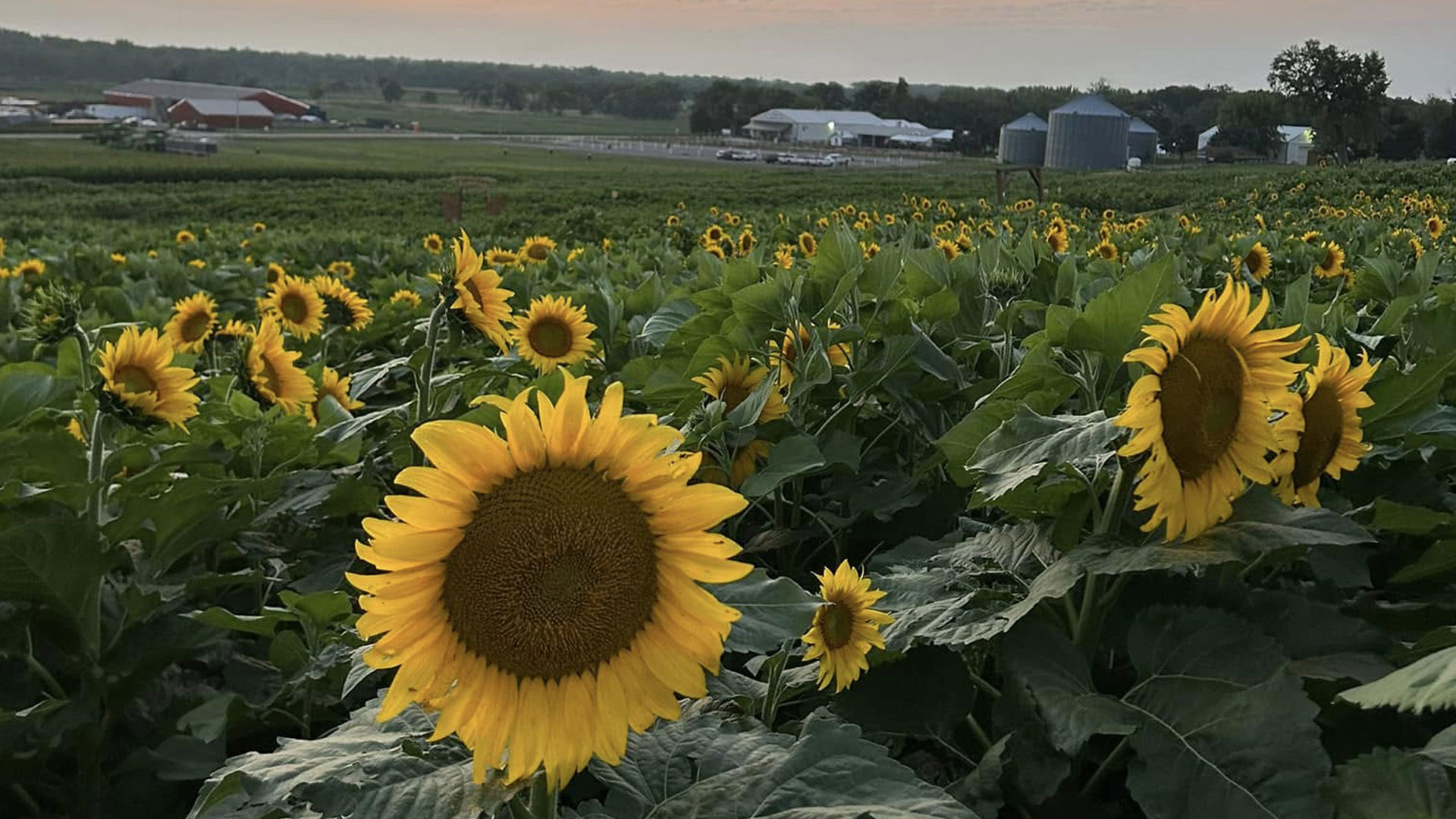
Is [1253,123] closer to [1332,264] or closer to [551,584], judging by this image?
[1332,264]

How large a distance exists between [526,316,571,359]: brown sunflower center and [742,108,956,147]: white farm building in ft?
378

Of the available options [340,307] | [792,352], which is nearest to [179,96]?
[340,307]

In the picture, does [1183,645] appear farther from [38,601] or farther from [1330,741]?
[38,601]

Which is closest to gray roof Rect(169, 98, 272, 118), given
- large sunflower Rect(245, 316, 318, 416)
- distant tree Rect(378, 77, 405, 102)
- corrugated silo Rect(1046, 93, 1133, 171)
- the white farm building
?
distant tree Rect(378, 77, 405, 102)

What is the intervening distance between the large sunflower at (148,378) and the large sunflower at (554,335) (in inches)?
32.2

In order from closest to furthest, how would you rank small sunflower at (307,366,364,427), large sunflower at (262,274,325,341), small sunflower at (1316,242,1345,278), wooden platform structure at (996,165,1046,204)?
small sunflower at (307,366,364,427), large sunflower at (262,274,325,341), small sunflower at (1316,242,1345,278), wooden platform structure at (996,165,1046,204)

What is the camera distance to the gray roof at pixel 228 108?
4850 inches

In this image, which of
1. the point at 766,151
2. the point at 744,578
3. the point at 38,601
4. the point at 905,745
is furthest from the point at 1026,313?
the point at 766,151

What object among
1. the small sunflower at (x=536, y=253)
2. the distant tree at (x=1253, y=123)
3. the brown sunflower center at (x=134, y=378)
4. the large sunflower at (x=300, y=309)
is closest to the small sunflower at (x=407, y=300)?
the large sunflower at (x=300, y=309)

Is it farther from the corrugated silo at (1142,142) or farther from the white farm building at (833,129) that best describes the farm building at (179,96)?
the corrugated silo at (1142,142)

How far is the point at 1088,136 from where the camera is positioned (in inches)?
2689

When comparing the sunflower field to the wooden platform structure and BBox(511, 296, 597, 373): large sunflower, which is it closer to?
BBox(511, 296, 597, 373): large sunflower

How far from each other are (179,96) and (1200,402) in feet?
507

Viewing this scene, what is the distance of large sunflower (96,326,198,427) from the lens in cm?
261
